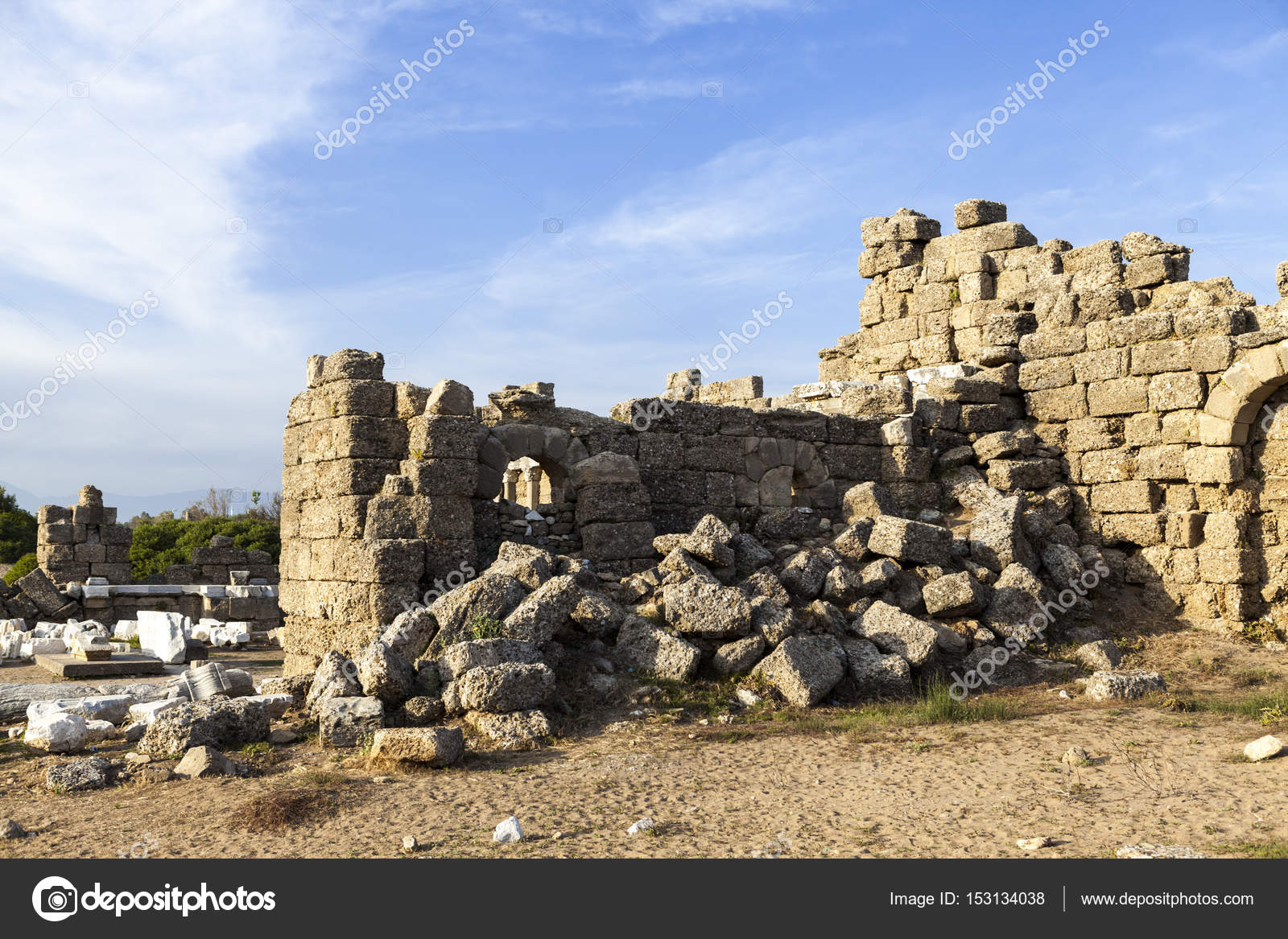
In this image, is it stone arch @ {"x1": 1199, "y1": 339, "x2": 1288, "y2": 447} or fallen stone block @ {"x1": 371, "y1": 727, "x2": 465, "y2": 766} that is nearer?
fallen stone block @ {"x1": 371, "y1": 727, "x2": 465, "y2": 766}

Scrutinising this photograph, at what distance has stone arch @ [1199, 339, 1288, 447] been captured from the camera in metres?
11.3

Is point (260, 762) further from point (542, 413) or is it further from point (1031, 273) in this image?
point (1031, 273)

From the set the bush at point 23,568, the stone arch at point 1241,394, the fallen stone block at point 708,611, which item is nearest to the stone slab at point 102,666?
the fallen stone block at point 708,611

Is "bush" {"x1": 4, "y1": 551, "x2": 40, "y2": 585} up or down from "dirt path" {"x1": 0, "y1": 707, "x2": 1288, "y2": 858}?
up

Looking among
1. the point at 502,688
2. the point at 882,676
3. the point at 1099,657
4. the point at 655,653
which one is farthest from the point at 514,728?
the point at 1099,657

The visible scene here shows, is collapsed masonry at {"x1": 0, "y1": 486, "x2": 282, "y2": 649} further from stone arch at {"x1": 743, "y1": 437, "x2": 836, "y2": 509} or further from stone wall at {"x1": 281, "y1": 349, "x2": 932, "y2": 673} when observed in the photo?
stone arch at {"x1": 743, "y1": 437, "x2": 836, "y2": 509}

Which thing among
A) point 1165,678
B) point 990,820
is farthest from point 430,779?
point 1165,678

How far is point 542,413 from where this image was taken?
11477 millimetres

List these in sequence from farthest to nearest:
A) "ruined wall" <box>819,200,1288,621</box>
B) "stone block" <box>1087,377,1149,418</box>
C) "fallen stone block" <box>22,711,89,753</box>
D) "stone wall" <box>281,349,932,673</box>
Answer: "stone block" <box>1087,377,1149,418</box> → "ruined wall" <box>819,200,1288,621</box> → "stone wall" <box>281,349,932,673</box> → "fallen stone block" <box>22,711,89,753</box>

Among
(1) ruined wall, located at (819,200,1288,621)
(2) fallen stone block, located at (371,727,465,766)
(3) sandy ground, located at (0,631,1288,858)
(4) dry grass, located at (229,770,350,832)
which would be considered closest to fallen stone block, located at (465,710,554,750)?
(3) sandy ground, located at (0,631,1288,858)

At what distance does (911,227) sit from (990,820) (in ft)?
36.4

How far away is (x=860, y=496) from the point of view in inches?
484
